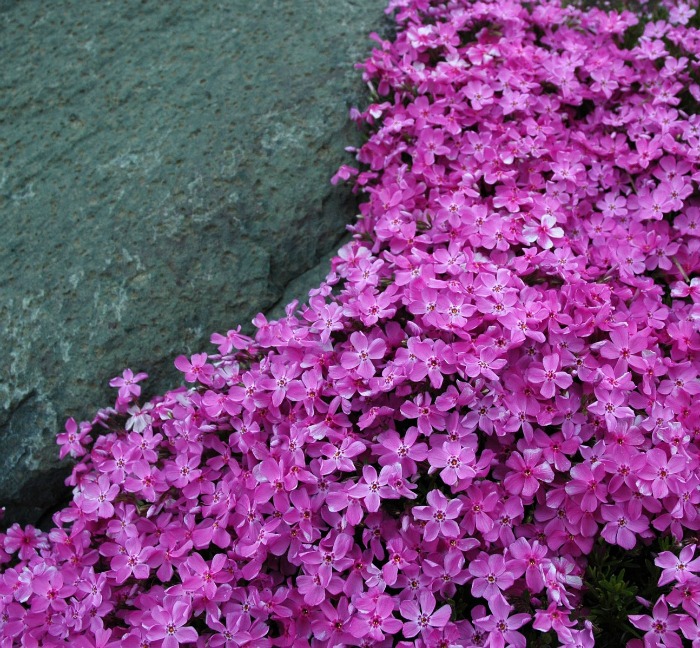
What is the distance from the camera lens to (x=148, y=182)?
355 centimetres

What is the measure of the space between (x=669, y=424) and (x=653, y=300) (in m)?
0.60

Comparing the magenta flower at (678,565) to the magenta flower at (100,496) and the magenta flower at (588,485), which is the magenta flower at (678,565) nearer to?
the magenta flower at (588,485)

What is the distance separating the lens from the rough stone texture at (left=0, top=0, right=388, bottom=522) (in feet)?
10.8

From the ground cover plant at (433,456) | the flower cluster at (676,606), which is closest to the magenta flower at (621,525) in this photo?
the ground cover plant at (433,456)

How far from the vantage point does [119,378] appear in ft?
10.5

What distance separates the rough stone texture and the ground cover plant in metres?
0.25

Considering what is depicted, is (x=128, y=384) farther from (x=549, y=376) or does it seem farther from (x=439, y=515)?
(x=549, y=376)

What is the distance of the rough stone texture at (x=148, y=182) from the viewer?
3277mm

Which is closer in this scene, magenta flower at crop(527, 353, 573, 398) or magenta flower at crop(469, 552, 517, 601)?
magenta flower at crop(469, 552, 517, 601)

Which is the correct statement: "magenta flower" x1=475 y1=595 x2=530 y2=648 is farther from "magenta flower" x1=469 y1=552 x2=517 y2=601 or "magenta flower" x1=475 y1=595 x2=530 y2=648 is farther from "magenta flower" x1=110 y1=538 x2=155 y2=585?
"magenta flower" x1=110 y1=538 x2=155 y2=585

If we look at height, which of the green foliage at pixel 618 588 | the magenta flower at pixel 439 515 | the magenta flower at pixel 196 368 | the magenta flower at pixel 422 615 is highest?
the magenta flower at pixel 196 368

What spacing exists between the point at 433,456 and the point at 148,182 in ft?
6.48

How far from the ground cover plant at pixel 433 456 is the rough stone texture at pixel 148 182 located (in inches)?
10.0

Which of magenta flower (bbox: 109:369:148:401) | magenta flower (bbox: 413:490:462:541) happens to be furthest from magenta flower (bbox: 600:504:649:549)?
magenta flower (bbox: 109:369:148:401)
